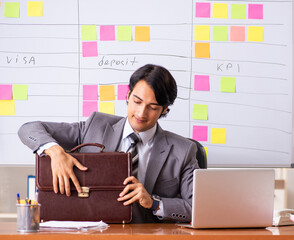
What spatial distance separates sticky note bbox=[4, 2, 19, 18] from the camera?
300 centimetres

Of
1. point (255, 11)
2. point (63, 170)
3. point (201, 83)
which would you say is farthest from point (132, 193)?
point (255, 11)

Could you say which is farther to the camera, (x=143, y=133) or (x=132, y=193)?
(x=143, y=133)

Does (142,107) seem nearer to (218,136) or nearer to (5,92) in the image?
(218,136)

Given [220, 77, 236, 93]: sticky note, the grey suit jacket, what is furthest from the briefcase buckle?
[220, 77, 236, 93]: sticky note

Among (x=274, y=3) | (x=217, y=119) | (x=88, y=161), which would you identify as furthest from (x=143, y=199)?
(x=274, y=3)

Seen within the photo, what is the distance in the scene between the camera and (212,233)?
162 centimetres

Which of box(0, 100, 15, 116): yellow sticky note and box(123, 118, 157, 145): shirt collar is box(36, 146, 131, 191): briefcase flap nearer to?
box(123, 118, 157, 145): shirt collar

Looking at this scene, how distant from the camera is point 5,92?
A: 9.75 ft

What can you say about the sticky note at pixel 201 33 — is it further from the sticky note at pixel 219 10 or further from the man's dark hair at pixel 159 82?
the man's dark hair at pixel 159 82

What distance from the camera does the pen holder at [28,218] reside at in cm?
160

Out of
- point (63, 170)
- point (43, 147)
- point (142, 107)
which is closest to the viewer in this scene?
point (63, 170)

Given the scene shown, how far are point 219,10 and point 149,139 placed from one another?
113cm

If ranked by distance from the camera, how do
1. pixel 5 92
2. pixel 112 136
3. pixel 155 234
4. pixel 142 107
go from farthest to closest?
pixel 5 92 → pixel 112 136 → pixel 142 107 → pixel 155 234

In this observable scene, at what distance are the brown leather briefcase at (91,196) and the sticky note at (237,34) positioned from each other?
1.44m
